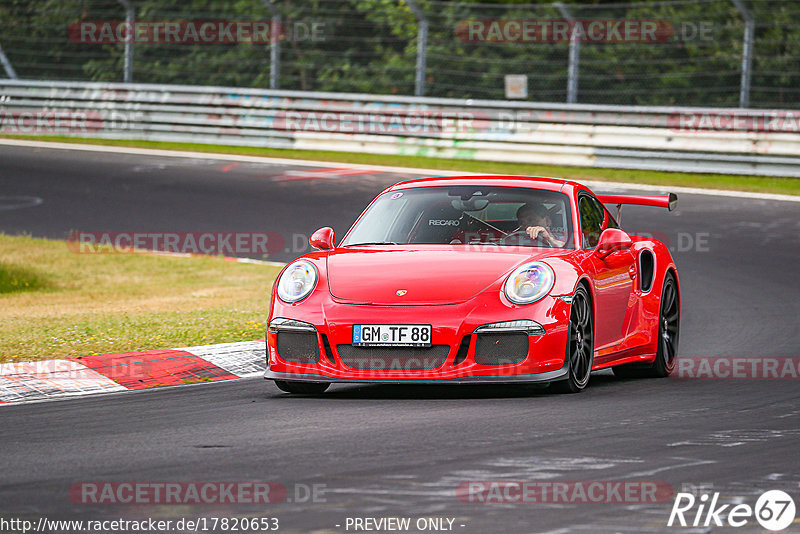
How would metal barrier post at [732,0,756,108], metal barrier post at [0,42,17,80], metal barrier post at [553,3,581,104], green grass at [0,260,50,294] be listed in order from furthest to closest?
metal barrier post at [0,42,17,80] < metal barrier post at [553,3,581,104] < metal barrier post at [732,0,756,108] < green grass at [0,260,50,294]

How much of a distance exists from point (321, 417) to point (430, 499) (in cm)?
200

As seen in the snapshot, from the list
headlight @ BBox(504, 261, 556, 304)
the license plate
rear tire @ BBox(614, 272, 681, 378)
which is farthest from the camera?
rear tire @ BBox(614, 272, 681, 378)

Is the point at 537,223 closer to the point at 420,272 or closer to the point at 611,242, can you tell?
the point at 611,242

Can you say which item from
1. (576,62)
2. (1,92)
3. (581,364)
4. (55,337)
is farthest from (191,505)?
(1,92)

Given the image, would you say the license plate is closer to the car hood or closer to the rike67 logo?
the car hood

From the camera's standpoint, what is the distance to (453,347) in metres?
7.09

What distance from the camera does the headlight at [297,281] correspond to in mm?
7535

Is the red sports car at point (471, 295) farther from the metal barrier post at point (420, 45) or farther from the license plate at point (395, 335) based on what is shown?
the metal barrier post at point (420, 45)

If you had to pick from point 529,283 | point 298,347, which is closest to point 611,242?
point 529,283

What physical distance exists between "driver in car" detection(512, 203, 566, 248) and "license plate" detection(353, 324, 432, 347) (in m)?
1.31

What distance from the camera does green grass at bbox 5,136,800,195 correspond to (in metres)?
19.7

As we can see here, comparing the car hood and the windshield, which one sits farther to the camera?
the windshield

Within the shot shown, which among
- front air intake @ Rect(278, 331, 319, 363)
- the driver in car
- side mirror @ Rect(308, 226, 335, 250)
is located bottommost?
front air intake @ Rect(278, 331, 319, 363)

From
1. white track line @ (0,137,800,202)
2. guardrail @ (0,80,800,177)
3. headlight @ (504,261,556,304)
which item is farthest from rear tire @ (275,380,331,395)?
guardrail @ (0,80,800,177)
